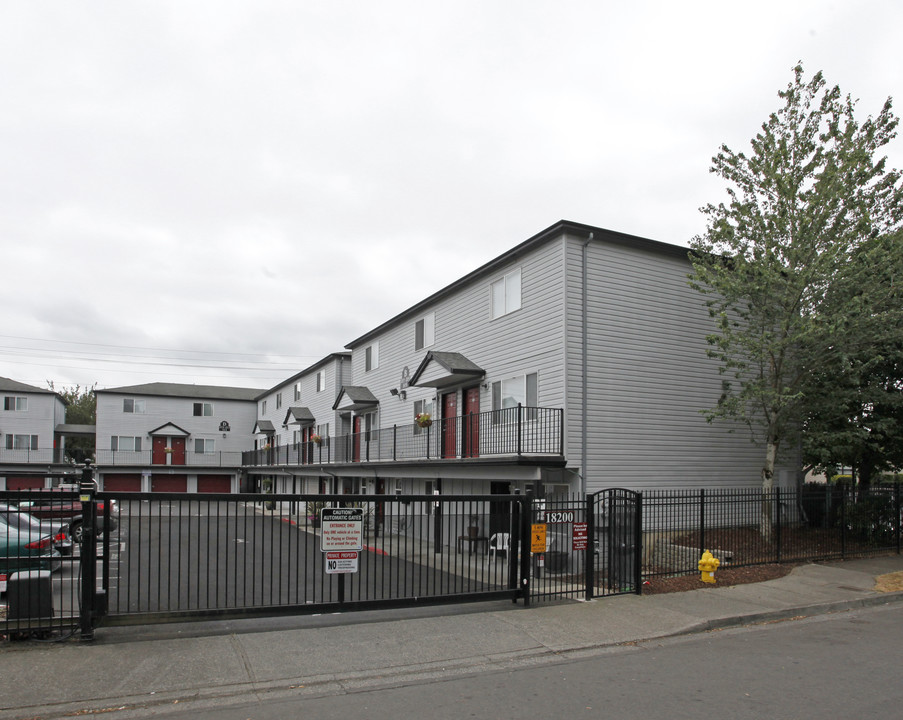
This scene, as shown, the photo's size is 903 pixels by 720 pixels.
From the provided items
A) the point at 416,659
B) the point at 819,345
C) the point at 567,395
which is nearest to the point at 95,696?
the point at 416,659

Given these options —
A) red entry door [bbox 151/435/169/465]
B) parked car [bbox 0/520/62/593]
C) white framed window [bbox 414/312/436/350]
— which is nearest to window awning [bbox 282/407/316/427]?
white framed window [bbox 414/312/436/350]

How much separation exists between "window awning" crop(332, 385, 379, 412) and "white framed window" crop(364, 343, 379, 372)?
100 cm

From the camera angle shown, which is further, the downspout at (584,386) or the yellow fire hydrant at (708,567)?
the downspout at (584,386)

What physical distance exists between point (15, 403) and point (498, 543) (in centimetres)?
5681

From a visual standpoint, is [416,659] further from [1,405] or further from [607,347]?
[1,405]

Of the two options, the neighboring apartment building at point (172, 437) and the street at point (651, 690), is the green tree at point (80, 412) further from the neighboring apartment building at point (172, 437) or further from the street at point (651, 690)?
the street at point (651, 690)

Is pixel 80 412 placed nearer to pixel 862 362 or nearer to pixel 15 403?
pixel 15 403

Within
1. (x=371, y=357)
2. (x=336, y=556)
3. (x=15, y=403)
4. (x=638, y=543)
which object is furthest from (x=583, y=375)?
(x=15, y=403)

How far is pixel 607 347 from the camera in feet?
59.8

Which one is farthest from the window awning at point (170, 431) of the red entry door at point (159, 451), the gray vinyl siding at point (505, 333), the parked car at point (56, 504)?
the parked car at point (56, 504)

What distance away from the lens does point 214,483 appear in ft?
190

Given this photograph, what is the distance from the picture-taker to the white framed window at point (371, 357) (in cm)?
3106

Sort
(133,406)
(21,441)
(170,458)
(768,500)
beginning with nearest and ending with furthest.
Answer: (768,500), (21,441), (170,458), (133,406)

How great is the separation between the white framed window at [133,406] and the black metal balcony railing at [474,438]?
2905 cm
